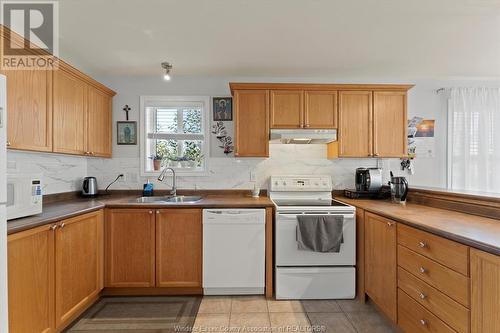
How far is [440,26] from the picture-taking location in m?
2.01

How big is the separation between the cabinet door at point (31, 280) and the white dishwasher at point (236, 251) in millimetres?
1163

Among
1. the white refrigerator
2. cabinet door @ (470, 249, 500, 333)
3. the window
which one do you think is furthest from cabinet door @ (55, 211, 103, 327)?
cabinet door @ (470, 249, 500, 333)

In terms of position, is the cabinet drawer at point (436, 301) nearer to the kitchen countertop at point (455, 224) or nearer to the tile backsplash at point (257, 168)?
the kitchen countertop at point (455, 224)

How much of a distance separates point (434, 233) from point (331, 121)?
1646 mm

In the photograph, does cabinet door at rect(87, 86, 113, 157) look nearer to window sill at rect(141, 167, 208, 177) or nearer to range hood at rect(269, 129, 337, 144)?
window sill at rect(141, 167, 208, 177)

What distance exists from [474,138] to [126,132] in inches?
173

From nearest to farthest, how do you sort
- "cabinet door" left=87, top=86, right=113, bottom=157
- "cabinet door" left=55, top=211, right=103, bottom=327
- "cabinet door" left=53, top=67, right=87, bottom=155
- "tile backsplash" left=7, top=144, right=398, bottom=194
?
"cabinet door" left=55, top=211, right=103, bottom=327 < "cabinet door" left=53, top=67, right=87, bottom=155 < "cabinet door" left=87, top=86, right=113, bottom=157 < "tile backsplash" left=7, top=144, right=398, bottom=194

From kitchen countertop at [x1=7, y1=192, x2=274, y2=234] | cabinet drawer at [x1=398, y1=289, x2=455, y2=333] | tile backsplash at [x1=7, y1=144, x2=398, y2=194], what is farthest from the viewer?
tile backsplash at [x1=7, y1=144, x2=398, y2=194]

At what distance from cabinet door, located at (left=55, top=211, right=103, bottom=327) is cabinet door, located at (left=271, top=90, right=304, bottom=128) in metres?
2.00

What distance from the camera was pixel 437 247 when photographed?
57.0 inches

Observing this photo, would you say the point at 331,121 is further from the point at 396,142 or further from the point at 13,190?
the point at 13,190

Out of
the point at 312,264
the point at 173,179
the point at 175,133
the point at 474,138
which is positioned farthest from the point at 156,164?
the point at 474,138

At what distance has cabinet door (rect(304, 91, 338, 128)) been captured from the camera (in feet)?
9.26

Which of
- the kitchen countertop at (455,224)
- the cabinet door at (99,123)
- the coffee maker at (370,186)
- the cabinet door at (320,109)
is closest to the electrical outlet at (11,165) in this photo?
the cabinet door at (99,123)
